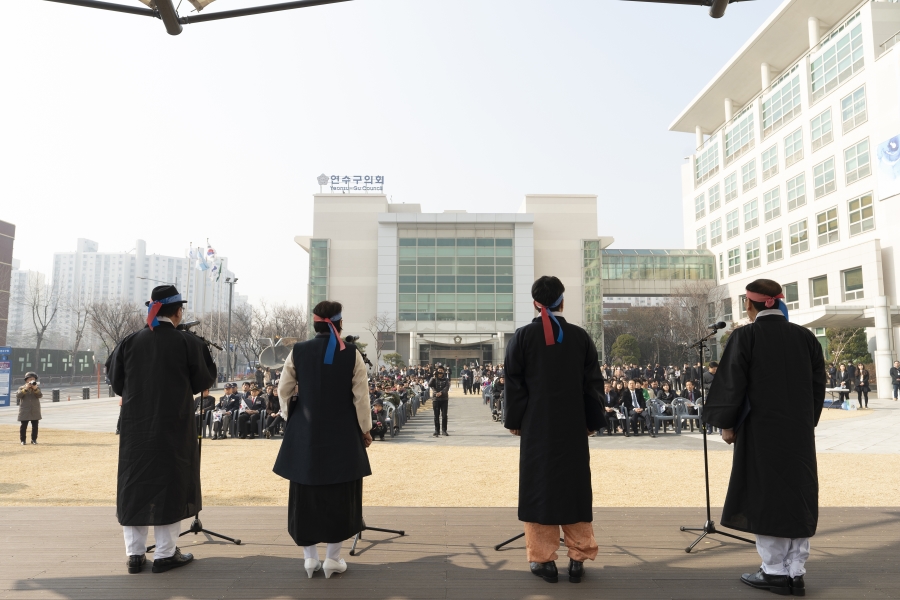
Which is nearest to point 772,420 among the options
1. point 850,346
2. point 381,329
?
point 850,346

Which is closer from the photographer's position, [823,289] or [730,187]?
[823,289]

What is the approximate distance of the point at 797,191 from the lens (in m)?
35.8

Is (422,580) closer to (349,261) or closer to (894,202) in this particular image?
(894,202)

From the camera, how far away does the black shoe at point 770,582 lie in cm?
355

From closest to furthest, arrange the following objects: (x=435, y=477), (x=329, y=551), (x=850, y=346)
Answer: (x=329, y=551) → (x=435, y=477) → (x=850, y=346)

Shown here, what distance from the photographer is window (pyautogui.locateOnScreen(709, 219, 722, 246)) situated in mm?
46188

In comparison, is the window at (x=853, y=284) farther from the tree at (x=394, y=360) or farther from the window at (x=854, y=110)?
the tree at (x=394, y=360)

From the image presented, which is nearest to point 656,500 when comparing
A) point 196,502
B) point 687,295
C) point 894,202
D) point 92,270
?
point 196,502

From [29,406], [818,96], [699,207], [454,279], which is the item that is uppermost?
[818,96]

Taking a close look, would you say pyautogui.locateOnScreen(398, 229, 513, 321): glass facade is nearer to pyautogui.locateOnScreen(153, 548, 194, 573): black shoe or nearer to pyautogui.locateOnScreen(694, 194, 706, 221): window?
pyautogui.locateOnScreen(694, 194, 706, 221): window

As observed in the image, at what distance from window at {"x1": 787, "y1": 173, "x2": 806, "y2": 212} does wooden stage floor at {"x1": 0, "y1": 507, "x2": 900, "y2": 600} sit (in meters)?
35.1

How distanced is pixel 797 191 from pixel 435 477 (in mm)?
35563

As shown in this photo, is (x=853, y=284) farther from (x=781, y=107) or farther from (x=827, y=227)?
(x=781, y=107)

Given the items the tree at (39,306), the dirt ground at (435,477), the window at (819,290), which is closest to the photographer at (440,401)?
the dirt ground at (435,477)
